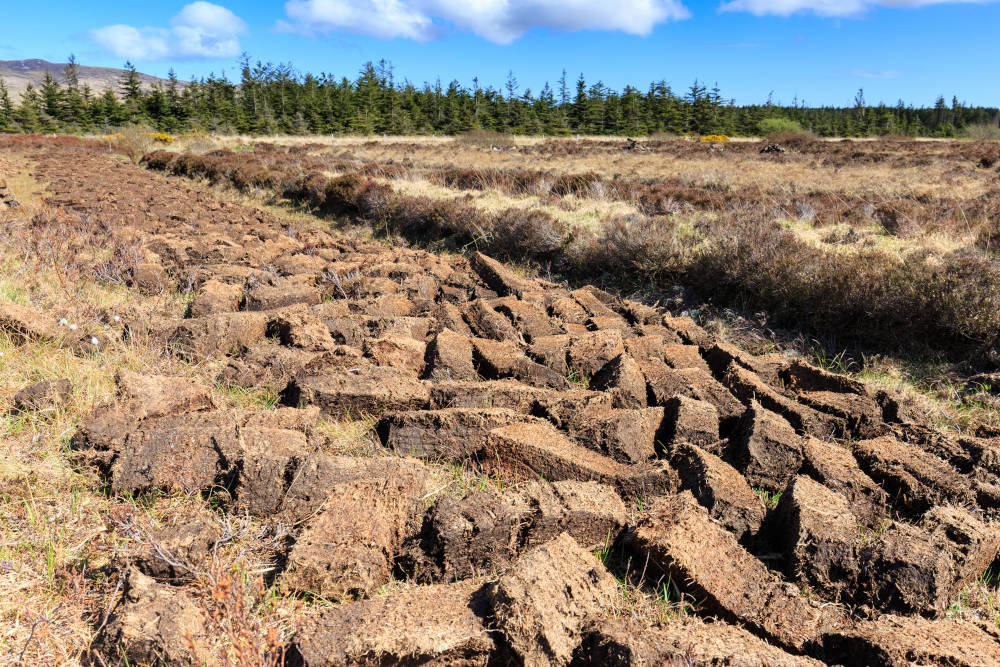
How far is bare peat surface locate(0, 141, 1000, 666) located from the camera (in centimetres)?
210

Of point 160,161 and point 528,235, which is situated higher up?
point 160,161

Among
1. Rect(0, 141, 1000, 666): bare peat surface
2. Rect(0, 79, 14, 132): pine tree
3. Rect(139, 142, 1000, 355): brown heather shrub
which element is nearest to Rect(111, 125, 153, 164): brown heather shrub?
Rect(139, 142, 1000, 355): brown heather shrub

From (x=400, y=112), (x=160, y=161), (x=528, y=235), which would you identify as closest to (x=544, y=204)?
(x=528, y=235)

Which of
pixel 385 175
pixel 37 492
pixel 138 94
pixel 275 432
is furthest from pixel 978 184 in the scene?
pixel 138 94

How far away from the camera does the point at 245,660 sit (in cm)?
181

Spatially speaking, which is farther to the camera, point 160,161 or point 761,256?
point 160,161

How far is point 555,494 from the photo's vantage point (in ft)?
9.21

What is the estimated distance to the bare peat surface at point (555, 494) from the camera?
2104mm

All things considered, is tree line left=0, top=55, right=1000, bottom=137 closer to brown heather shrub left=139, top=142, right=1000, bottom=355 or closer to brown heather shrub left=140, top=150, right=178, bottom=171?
brown heather shrub left=140, top=150, right=178, bottom=171

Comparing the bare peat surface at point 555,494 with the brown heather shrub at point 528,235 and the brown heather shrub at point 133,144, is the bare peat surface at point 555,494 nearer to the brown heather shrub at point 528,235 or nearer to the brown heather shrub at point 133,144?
the brown heather shrub at point 528,235

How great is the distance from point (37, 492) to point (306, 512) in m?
1.34

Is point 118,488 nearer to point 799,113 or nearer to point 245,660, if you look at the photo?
point 245,660

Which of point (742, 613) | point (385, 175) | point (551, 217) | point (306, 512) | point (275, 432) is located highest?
point (385, 175)

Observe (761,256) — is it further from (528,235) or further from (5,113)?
(5,113)
